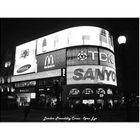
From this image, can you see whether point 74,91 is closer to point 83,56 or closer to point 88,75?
point 88,75

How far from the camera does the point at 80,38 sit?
29.4 meters

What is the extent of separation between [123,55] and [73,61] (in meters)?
22.3

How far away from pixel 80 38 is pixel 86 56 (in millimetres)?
2727

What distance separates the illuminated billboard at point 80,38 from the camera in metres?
29.4

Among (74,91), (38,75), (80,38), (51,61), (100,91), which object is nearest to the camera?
(74,91)

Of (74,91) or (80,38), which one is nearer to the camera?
(74,91)

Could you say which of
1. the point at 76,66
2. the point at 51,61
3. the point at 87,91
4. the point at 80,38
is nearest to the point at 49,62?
the point at 51,61

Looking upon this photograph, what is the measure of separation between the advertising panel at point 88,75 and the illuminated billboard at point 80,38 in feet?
11.8

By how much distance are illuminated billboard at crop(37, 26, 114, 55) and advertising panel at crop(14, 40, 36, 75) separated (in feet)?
8.78

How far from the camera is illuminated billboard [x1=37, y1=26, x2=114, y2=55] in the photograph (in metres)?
29.4

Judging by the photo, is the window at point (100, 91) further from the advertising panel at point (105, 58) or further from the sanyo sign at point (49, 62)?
the sanyo sign at point (49, 62)

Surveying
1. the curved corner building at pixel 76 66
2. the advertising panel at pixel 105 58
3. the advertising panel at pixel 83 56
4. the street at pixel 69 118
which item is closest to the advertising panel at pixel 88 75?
the curved corner building at pixel 76 66

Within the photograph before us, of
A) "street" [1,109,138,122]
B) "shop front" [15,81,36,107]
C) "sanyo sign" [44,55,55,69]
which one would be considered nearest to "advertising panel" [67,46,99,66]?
"sanyo sign" [44,55,55,69]
